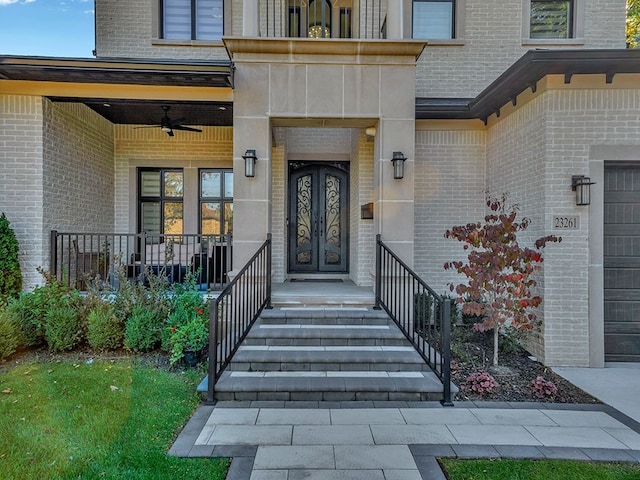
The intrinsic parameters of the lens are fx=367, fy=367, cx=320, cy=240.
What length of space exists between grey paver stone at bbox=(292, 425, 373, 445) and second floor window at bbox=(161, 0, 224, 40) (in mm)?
7351

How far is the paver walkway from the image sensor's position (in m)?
2.67

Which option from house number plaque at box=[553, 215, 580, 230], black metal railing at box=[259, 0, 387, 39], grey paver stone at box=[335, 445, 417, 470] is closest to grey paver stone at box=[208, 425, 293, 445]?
grey paver stone at box=[335, 445, 417, 470]

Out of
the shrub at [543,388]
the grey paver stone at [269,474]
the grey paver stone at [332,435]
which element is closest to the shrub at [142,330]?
the grey paver stone at [332,435]

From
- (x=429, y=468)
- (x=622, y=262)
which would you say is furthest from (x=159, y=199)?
(x=622, y=262)

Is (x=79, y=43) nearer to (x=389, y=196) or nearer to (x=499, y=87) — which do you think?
(x=389, y=196)

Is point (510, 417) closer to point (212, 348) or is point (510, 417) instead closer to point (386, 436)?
point (386, 436)

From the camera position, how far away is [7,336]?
14.6 ft

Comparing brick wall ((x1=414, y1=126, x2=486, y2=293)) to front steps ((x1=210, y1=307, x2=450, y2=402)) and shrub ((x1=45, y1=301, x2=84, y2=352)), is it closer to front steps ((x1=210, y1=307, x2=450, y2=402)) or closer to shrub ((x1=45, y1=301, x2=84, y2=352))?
front steps ((x1=210, y1=307, x2=450, y2=402))

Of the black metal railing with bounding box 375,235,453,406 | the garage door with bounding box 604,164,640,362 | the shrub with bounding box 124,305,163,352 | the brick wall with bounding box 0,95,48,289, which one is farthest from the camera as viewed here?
the brick wall with bounding box 0,95,48,289

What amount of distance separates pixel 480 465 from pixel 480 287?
7.40ft

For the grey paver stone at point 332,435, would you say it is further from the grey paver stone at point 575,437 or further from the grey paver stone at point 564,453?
the grey paver stone at point 575,437

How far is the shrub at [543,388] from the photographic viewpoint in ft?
12.7

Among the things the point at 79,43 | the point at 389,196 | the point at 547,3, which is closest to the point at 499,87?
the point at 389,196

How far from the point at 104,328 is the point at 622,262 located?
22.7 feet
